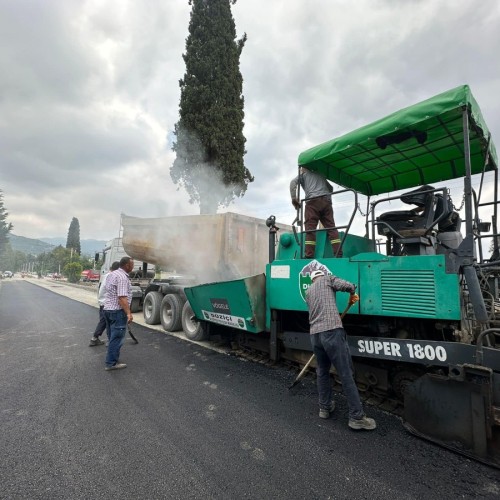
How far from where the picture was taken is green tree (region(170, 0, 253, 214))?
13.3 meters

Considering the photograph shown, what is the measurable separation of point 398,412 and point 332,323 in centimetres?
120

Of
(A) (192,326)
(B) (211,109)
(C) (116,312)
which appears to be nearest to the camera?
(C) (116,312)

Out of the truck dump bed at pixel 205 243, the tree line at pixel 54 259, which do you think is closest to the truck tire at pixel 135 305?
the truck dump bed at pixel 205 243

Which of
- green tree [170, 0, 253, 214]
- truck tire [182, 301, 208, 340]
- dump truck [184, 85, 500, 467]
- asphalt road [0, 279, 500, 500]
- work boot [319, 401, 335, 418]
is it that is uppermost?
green tree [170, 0, 253, 214]

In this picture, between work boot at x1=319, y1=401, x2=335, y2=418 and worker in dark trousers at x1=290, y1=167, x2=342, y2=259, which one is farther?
worker in dark trousers at x1=290, y1=167, x2=342, y2=259

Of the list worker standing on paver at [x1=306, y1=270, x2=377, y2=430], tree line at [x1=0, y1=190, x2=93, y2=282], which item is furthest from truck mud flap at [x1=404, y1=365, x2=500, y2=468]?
tree line at [x1=0, y1=190, x2=93, y2=282]

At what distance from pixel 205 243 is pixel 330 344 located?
4.20 metres

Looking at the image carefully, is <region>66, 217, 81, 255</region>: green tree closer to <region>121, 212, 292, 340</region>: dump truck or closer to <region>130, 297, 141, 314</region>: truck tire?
<region>130, 297, 141, 314</region>: truck tire

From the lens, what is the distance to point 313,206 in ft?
13.0

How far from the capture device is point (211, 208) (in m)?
9.67

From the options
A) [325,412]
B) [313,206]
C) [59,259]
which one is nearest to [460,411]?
[325,412]

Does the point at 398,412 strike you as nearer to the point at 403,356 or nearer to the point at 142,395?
the point at 403,356

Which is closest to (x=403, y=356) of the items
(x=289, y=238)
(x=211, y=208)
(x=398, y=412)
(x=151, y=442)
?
(x=398, y=412)

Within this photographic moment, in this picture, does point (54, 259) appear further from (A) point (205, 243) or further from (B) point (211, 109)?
(A) point (205, 243)
